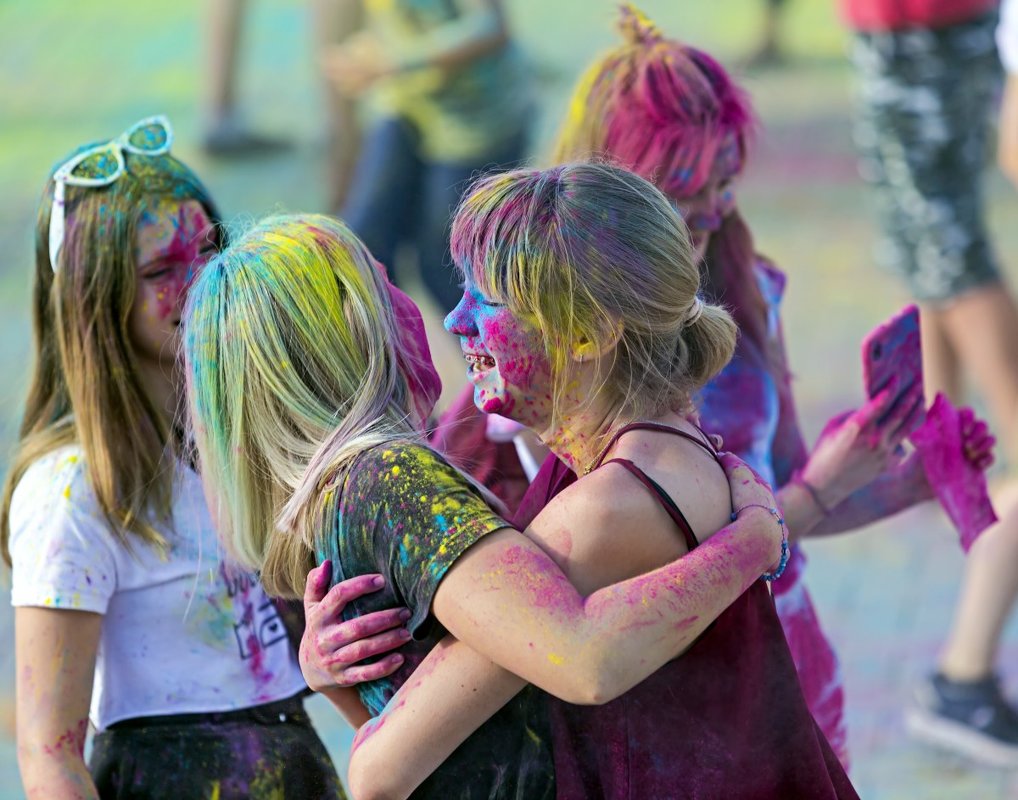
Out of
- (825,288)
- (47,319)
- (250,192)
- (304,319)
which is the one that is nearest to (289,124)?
(250,192)

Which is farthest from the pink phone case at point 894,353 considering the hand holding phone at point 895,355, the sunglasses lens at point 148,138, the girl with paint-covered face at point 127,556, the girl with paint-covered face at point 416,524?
the sunglasses lens at point 148,138

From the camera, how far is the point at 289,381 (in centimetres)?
178

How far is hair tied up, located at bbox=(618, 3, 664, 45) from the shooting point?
8.59ft

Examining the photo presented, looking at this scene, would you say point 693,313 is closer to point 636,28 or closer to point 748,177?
point 636,28

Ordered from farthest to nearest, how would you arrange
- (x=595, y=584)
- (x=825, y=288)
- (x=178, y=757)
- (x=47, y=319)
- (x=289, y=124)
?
1. (x=289, y=124)
2. (x=825, y=288)
3. (x=47, y=319)
4. (x=178, y=757)
5. (x=595, y=584)

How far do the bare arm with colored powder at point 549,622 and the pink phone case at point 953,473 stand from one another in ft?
2.35

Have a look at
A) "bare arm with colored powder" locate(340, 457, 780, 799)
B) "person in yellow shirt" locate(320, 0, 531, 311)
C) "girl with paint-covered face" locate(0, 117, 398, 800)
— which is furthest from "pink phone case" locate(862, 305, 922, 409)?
"person in yellow shirt" locate(320, 0, 531, 311)

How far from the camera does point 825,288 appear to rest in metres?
6.41

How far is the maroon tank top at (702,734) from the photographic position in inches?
67.8

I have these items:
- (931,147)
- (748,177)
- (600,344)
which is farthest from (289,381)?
(748,177)

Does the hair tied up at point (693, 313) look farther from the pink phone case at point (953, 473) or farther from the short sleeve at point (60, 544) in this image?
the short sleeve at point (60, 544)

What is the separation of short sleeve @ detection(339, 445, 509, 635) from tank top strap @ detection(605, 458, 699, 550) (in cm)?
15

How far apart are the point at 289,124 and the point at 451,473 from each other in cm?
665

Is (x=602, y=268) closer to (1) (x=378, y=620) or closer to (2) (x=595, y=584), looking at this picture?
(2) (x=595, y=584)
